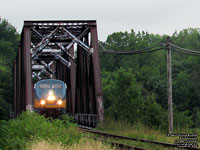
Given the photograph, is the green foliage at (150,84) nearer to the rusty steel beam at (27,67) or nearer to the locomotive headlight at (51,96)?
the locomotive headlight at (51,96)

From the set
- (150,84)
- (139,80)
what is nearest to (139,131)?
(150,84)

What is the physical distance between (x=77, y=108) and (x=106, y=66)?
223 ft

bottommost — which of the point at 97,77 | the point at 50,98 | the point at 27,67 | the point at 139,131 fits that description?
the point at 139,131

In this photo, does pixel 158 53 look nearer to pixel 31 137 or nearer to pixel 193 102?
pixel 193 102

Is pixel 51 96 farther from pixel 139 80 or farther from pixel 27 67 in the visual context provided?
pixel 139 80

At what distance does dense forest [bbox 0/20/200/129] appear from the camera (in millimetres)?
53469

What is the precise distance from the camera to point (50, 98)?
34812mm

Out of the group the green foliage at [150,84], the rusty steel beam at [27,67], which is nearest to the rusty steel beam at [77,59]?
the rusty steel beam at [27,67]

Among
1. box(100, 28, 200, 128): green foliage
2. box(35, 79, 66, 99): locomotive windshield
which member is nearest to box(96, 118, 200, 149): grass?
box(35, 79, 66, 99): locomotive windshield

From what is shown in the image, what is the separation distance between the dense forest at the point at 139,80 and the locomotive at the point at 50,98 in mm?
13018

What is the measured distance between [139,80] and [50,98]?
204 feet

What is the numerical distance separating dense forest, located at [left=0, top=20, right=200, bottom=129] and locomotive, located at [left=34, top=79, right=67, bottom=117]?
13018 millimetres

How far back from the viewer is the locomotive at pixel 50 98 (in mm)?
34438

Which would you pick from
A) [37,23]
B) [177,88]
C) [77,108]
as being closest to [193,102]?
[177,88]
